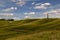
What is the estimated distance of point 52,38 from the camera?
113 ft

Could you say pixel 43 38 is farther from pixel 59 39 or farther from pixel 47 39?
pixel 59 39

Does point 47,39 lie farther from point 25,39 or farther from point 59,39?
point 25,39

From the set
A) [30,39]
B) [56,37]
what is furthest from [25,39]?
[56,37]

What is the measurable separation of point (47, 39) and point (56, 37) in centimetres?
238

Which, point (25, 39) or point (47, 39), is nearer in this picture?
point (47, 39)

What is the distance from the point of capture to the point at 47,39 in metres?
34.0

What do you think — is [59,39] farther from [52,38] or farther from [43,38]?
[43,38]

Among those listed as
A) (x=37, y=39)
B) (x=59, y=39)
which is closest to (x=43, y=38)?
(x=37, y=39)

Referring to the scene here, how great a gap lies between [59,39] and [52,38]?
166cm

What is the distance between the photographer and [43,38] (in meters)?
35.5

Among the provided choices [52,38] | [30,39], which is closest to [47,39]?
[52,38]

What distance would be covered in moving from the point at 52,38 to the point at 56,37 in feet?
3.91

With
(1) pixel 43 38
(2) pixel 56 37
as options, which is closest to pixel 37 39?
(1) pixel 43 38

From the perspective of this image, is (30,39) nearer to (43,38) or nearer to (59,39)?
(43,38)
